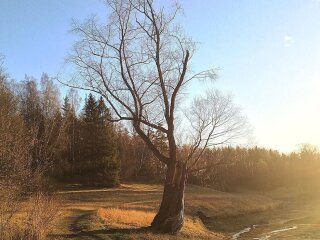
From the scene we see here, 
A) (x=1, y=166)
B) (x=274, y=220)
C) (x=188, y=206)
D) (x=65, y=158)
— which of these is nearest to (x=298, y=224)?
(x=274, y=220)

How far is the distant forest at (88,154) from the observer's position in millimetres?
21353

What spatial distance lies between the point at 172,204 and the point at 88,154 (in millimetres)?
36052

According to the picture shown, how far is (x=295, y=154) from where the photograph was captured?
104500 mm

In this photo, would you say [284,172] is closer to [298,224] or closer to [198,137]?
[298,224]

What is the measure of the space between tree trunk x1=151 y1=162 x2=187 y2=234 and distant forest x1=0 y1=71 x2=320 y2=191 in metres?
3.06

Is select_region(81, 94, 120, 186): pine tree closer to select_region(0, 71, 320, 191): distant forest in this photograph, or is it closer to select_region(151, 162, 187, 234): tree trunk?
select_region(0, 71, 320, 191): distant forest

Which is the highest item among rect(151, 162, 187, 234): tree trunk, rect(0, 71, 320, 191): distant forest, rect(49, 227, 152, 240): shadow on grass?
rect(0, 71, 320, 191): distant forest

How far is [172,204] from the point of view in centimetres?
2284

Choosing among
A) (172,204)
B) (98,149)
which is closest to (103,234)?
(172,204)

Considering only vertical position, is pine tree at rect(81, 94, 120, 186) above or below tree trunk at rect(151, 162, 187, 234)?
above

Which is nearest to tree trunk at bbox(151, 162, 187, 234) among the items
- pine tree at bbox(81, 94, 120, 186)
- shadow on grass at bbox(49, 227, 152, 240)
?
shadow on grass at bbox(49, 227, 152, 240)

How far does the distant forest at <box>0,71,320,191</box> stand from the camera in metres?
21.4

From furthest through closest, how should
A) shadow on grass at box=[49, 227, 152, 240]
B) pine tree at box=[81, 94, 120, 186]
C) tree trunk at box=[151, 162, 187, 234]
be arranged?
1. pine tree at box=[81, 94, 120, 186]
2. tree trunk at box=[151, 162, 187, 234]
3. shadow on grass at box=[49, 227, 152, 240]

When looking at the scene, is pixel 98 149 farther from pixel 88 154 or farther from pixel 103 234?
pixel 103 234
